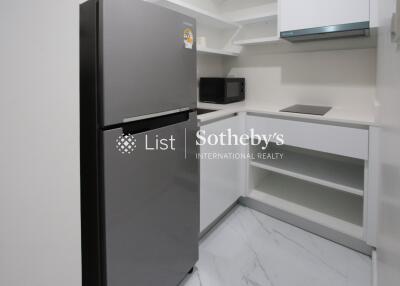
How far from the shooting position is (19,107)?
73 centimetres

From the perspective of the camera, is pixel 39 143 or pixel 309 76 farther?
pixel 309 76

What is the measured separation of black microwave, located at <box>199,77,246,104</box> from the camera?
2186 mm

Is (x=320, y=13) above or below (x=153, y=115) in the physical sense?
above

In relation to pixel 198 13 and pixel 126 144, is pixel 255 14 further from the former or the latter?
pixel 126 144

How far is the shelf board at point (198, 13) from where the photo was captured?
172 cm

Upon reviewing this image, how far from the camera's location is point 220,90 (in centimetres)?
218

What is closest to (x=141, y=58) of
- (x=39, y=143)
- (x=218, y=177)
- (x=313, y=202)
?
(x=39, y=143)

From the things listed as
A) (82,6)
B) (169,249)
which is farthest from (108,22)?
(169,249)

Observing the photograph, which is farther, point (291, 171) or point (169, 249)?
point (291, 171)

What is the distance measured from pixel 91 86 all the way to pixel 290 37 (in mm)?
1537

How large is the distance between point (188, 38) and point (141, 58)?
1.17 feet

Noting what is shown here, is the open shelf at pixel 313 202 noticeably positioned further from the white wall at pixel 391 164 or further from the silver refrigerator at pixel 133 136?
the silver refrigerator at pixel 133 136

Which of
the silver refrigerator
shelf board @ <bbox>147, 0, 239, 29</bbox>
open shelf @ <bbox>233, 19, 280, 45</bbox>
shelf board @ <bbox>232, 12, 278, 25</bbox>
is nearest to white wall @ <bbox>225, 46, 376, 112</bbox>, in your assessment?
open shelf @ <bbox>233, 19, 280, 45</bbox>

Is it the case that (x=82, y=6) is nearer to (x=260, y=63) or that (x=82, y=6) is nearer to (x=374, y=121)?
(x=374, y=121)
